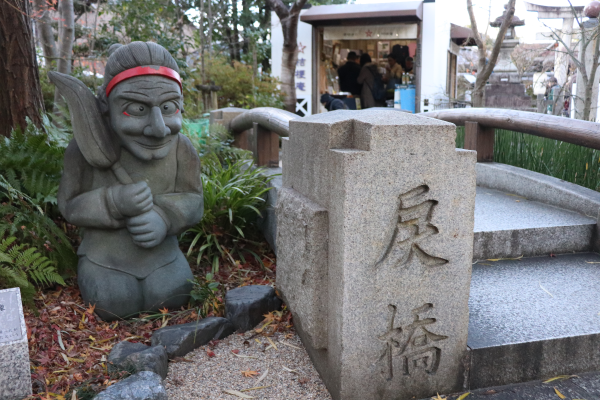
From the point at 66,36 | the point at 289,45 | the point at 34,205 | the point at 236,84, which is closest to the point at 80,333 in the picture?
the point at 34,205

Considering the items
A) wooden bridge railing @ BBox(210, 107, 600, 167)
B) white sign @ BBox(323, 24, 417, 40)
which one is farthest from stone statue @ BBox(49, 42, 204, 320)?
white sign @ BBox(323, 24, 417, 40)

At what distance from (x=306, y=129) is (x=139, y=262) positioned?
4.77 feet

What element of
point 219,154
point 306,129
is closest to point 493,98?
point 219,154

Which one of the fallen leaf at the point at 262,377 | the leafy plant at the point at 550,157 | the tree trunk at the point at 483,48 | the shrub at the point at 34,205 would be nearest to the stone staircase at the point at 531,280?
the leafy plant at the point at 550,157

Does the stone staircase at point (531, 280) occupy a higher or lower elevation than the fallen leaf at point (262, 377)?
higher

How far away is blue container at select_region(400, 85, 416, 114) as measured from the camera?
1312cm

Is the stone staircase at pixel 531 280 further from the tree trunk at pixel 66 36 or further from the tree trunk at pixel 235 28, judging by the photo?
the tree trunk at pixel 235 28

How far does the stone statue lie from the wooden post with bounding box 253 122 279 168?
2009 mm

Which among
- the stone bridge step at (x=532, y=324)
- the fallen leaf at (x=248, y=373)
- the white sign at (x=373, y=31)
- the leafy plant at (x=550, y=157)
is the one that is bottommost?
the fallen leaf at (x=248, y=373)

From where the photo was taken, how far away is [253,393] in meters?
2.38

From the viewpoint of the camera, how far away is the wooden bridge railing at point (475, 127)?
377 cm

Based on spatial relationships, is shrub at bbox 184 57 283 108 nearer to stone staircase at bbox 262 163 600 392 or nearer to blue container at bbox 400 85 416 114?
blue container at bbox 400 85 416 114

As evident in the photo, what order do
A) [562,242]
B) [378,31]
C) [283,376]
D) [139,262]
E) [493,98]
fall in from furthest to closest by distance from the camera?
[493,98] < [378,31] < [562,242] < [139,262] < [283,376]

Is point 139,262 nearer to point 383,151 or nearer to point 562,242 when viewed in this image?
point 383,151
